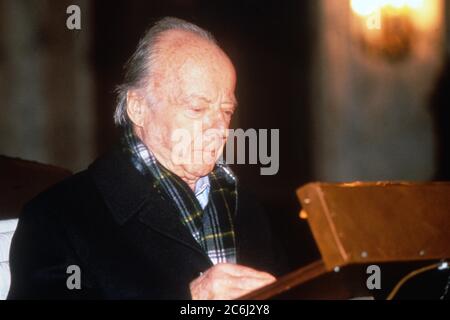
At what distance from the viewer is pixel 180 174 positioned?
1962mm

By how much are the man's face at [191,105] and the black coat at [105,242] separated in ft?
0.42

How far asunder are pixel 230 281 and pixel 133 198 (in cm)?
47

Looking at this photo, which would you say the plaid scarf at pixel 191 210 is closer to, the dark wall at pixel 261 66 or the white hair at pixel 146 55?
the white hair at pixel 146 55

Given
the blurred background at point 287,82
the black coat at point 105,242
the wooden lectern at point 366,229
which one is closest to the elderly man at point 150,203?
the black coat at point 105,242

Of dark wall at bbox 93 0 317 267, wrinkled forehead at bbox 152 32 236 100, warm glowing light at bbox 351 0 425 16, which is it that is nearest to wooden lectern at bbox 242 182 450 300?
wrinkled forehead at bbox 152 32 236 100

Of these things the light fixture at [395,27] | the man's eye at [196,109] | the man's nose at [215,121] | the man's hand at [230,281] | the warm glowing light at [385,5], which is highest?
the warm glowing light at [385,5]

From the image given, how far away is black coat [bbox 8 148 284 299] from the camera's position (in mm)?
1724

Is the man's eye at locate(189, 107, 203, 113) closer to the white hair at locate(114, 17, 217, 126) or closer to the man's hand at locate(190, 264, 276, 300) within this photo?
the white hair at locate(114, 17, 217, 126)

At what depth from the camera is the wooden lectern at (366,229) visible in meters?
1.10

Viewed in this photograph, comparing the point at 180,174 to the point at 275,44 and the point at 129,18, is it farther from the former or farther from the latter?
the point at 275,44

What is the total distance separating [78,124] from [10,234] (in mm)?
2853

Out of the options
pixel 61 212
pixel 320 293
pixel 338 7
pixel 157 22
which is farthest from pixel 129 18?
pixel 320 293

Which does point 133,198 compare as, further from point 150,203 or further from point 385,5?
point 385,5

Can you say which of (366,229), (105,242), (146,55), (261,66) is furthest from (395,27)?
(366,229)
